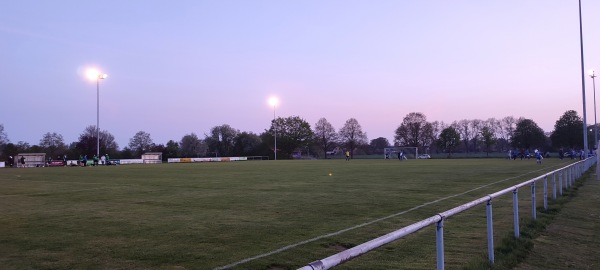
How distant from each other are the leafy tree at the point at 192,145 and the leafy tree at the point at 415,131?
182 ft

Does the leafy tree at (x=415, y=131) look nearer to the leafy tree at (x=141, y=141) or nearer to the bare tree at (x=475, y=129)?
the bare tree at (x=475, y=129)

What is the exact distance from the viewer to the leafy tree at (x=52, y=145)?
98.3 metres

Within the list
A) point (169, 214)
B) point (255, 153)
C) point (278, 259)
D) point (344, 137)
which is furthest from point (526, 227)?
point (344, 137)

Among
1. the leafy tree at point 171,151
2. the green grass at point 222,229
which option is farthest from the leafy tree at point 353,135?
the green grass at point 222,229

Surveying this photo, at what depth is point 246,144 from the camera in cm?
12862

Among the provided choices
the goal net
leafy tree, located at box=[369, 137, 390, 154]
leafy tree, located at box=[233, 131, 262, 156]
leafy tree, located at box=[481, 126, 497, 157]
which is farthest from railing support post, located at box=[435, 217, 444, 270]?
leafy tree, located at box=[369, 137, 390, 154]

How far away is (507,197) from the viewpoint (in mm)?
15664

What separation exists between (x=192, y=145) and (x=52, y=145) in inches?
1483

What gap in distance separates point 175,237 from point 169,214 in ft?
10.7

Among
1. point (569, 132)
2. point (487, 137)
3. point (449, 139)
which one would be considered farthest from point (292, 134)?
point (569, 132)

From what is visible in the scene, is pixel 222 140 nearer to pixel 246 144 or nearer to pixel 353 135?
pixel 246 144

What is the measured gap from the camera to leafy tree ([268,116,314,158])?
12688cm

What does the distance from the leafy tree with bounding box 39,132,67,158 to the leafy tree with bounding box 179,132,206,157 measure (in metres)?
31.0

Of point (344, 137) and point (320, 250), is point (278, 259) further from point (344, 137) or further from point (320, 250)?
point (344, 137)
